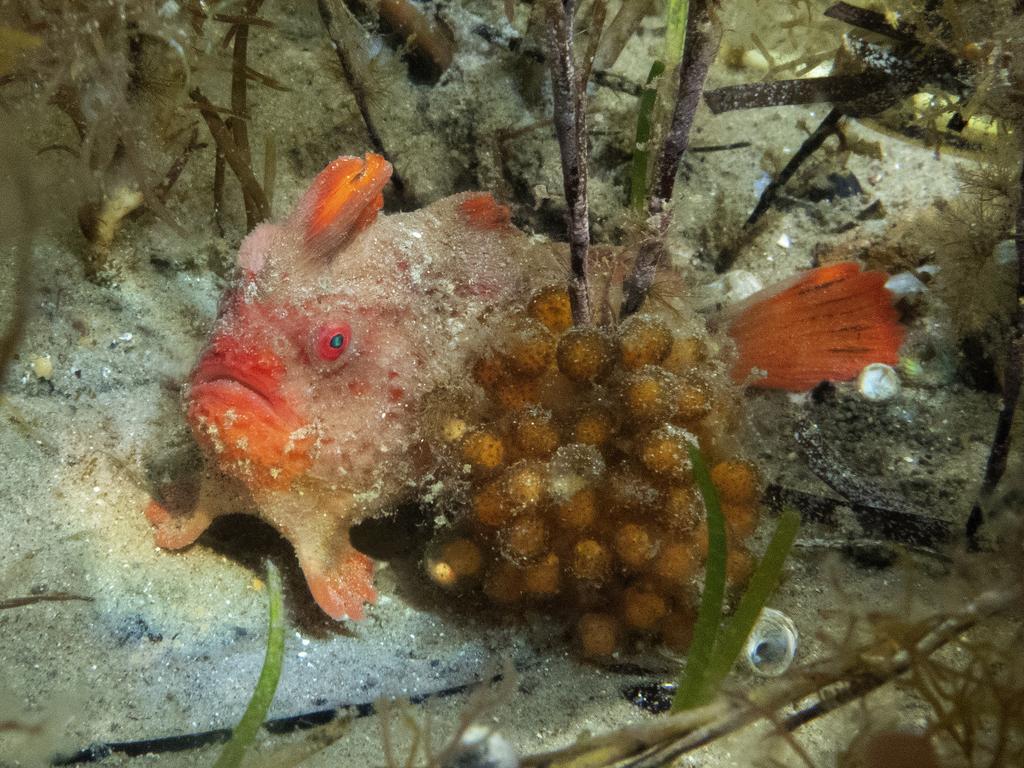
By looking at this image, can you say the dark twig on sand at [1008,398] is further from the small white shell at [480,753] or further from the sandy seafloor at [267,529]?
the small white shell at [480,753]

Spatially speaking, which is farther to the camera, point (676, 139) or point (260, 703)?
point (676, 139)

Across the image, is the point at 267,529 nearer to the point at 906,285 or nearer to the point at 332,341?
the point at 332,341

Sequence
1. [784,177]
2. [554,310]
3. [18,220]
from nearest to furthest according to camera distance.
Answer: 1. [18,220]
2. [554,310]
3. [784,177]

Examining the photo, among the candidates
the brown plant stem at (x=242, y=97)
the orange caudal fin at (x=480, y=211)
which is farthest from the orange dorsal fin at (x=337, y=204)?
the brown plant stem at (x=242, y=97)

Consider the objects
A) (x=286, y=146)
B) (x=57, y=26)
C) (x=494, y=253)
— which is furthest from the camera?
(x=286, y=146)

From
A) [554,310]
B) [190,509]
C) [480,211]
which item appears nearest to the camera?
[554,310]

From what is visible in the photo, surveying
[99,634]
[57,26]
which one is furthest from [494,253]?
[99,634]

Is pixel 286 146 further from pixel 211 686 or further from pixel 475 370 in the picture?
pixel 211 686

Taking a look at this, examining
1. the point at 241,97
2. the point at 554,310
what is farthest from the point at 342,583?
the point at 241,97
